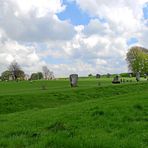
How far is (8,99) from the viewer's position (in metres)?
39.1

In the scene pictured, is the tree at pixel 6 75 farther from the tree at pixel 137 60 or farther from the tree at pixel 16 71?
the tree at pixel 137 60

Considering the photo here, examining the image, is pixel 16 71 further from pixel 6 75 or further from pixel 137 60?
pixel 137 60

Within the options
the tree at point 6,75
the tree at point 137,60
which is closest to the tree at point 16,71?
the tree at point 6,75

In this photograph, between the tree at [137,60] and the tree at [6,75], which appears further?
the tree at [6,75]

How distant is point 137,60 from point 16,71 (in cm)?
5360

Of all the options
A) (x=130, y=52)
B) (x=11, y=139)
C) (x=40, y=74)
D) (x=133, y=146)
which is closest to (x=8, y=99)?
(x=11, y=139)

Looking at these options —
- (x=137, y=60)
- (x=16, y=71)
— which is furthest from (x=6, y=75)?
(x=137, y=60)

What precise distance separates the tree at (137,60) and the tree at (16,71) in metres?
47.1

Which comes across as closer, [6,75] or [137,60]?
[137,60]

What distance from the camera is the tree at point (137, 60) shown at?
145625 mm

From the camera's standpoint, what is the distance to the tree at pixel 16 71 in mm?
168125

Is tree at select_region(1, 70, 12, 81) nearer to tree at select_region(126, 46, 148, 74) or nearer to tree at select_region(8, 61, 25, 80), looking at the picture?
tree at select_region(8, 61, 25, 80)

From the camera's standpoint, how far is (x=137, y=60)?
A: 5802 inches

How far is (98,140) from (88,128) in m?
2.83
